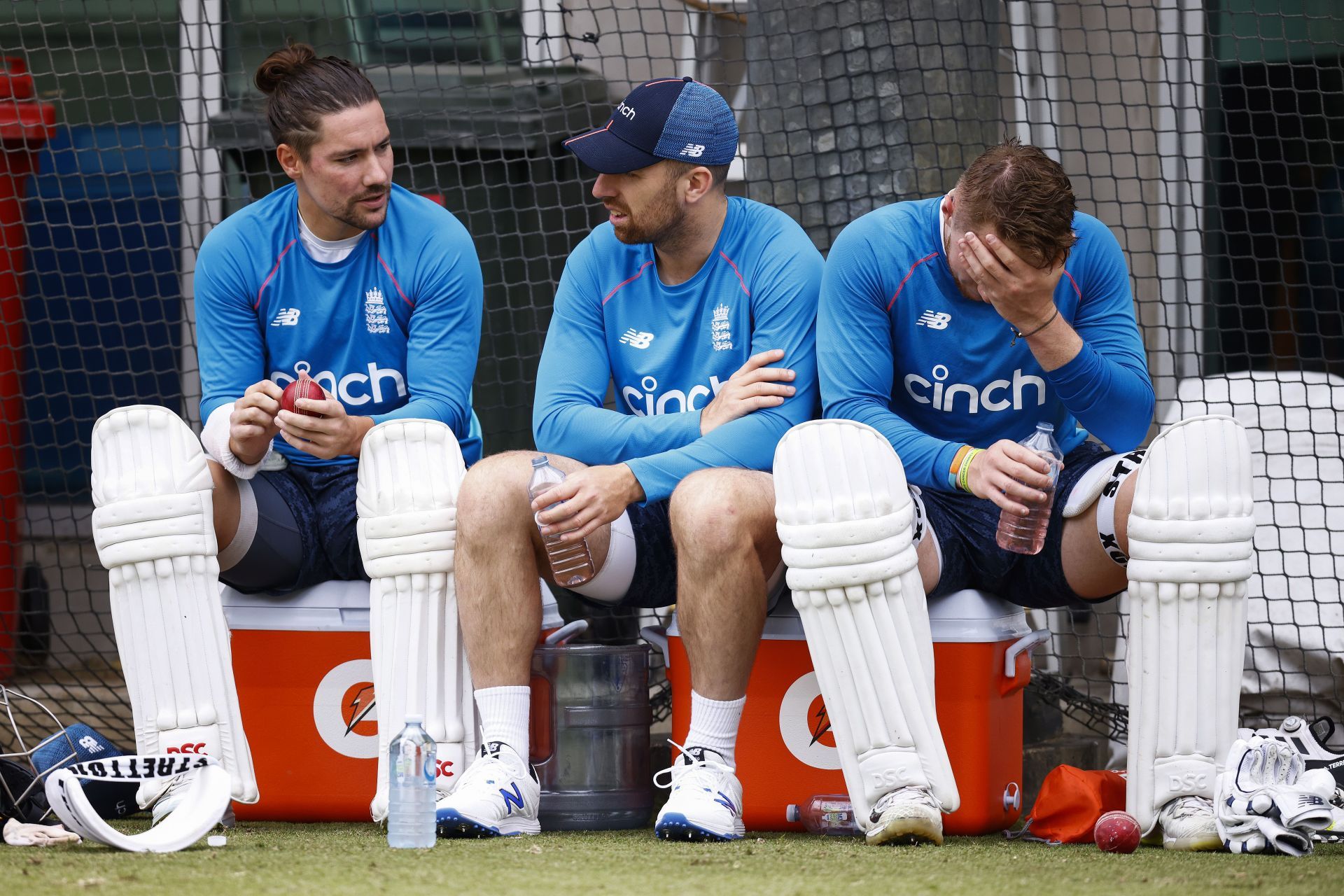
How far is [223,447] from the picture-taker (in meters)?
2.33

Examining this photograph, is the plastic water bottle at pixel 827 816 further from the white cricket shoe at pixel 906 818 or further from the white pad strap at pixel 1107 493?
the white pad strap at pixel 1107 493

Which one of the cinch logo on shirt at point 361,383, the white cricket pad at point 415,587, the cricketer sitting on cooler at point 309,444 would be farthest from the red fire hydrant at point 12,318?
the white cricket pad at point 415,587

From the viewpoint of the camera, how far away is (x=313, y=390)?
2.29m

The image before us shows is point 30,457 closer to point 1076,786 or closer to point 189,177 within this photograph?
point 189,177

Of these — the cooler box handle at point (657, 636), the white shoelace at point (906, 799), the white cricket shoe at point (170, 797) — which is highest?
the cooler box handle at point (657, 636)

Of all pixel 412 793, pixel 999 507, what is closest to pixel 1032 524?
pixel 999 507

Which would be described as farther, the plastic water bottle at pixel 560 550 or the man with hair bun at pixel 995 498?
the plastic water bottle at pixel 560 550

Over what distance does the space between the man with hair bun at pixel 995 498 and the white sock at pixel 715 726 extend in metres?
0.18

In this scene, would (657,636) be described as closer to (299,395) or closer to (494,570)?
(494,570)

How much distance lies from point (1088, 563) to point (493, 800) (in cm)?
93

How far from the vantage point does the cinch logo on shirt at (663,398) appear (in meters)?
2.37

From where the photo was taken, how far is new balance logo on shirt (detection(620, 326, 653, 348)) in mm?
2410

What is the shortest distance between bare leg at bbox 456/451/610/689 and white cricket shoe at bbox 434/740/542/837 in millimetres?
114

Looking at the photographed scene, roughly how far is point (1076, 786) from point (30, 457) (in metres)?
3.60
